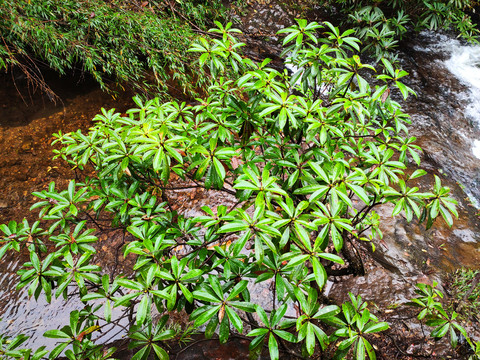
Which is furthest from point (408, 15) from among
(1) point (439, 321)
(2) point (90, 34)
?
(1) point (439, 321)

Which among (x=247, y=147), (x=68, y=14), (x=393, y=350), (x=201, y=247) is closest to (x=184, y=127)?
(x=247, y=147)

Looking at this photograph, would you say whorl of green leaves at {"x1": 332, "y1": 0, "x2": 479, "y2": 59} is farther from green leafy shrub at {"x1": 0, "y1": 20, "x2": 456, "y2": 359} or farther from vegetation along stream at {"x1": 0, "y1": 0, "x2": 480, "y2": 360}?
green leafy shrub at {"x1": 0, "y1": 20, "x2": 456, "y2": 359}

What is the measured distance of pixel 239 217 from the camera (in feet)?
4.07

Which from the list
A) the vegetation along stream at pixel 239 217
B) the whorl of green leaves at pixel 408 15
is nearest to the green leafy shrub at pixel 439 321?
the vegetation along stream at pixel 239 217

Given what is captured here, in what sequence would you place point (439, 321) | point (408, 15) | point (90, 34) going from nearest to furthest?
1. point (439, 321)
2. point (90, 34)
3. point (408, 15)

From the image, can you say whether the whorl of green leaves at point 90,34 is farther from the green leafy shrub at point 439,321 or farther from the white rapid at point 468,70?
the white rapid at point 468,70

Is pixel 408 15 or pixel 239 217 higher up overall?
pixel 408 15

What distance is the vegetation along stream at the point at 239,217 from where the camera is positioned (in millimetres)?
1209

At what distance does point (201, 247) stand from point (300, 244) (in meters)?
0.48

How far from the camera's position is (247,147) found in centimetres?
153

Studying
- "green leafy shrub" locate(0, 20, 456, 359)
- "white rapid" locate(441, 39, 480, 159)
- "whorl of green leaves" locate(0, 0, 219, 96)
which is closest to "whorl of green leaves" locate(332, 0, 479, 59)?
"white rapid" locate(441, 39, 480, 159)

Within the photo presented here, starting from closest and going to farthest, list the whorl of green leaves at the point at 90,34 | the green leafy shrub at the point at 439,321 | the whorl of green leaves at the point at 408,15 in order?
the green leafy shrub at the point at 439,321, the whorl of green leaves at the point at 90,34, the whorl of green leaves at the point at 408,15

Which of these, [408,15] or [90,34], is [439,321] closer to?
[90,34]

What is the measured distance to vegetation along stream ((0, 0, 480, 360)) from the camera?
1209mm
